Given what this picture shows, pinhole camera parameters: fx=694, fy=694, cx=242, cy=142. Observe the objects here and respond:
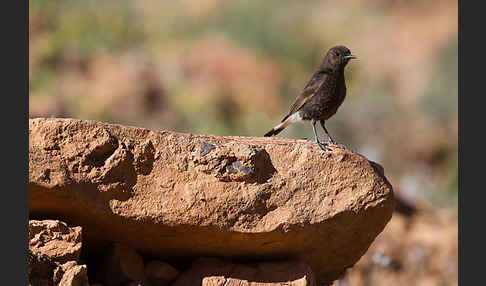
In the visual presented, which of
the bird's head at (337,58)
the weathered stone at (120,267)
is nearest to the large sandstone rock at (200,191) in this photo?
the weathered stone at (120,267)

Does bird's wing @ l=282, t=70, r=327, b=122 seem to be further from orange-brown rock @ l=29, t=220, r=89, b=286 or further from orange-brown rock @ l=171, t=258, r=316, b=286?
orange-brown rock @ l=29, t=220, r=89, b=286

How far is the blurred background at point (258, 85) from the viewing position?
36.9 ft

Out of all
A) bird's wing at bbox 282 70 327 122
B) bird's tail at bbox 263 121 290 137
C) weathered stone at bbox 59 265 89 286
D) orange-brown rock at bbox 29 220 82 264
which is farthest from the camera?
bird's tail at bbox 263 121 290 137

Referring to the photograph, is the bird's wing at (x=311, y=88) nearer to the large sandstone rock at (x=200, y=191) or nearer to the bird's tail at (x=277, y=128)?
the bird's tail at (x=277, y=128)

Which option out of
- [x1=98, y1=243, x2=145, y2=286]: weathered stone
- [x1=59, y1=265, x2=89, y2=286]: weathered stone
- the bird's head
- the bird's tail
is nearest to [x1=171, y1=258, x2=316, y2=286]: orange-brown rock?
[x1=98, y1=243, x2=145, y2=286]: weathered stone

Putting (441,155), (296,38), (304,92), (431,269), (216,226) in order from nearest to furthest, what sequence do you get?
1. (216,226)
2. (304,92)
3. (431,269)
4. (441,155)
5. (296,38)

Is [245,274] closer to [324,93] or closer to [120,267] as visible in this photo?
[120,267]

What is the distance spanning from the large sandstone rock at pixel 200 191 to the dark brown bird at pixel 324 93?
1.72 meters

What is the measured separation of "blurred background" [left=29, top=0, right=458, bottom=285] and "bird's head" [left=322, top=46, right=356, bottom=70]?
2.21 metres

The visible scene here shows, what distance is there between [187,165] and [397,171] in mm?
12322

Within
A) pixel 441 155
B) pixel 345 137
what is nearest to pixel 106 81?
pixel 345 137

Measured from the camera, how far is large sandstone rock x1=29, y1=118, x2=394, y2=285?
4953 millimetres

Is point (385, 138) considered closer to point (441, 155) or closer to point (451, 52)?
point (441, 155)

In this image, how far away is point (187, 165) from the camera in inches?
206
